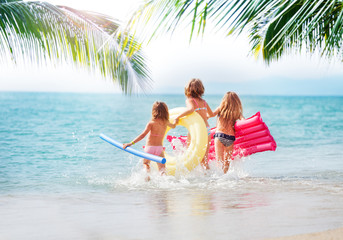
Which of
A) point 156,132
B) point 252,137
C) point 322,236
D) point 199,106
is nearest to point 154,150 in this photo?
point 156,132

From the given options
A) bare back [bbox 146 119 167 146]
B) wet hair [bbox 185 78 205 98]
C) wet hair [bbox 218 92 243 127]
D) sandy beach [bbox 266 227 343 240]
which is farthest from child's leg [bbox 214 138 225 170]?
sandy beach [bbox 266 227 343 240]

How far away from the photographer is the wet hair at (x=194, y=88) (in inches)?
220

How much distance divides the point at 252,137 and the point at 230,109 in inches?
19.5

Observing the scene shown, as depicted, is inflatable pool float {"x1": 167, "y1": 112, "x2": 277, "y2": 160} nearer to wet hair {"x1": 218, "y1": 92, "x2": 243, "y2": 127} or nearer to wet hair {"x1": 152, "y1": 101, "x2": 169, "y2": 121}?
wet hair {"x1": 218, "y1": 92, "x2": 243, "y2": 127}

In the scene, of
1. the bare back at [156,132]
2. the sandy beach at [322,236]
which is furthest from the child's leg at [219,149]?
the sandy beach at [322,236]

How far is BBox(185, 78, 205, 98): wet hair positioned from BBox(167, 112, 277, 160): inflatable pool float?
0.66 m

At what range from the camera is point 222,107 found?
570cm

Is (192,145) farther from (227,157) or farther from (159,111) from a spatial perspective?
(159,111)

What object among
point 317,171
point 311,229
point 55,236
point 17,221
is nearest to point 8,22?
point 17,221

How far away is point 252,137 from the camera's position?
5.74 meters

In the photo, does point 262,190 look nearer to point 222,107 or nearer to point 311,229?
point 222,107

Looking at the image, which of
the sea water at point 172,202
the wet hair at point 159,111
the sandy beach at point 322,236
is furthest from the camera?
the wet hair at point 159,111

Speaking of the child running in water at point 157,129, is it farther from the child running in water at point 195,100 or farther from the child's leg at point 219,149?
the child's leg at point 219,149

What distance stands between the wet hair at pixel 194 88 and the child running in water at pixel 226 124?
33 cm
